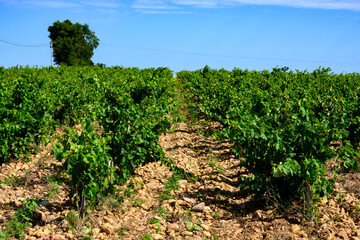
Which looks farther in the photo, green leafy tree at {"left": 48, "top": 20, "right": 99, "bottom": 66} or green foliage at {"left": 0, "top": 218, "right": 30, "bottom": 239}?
green leafy tree at {"left": 48, "top": 20, "right": 99, "bottom": 66}

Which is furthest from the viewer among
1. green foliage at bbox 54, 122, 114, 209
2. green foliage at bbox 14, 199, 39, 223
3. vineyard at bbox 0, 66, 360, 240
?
green foliage at bbox 14, 199, 39, 223

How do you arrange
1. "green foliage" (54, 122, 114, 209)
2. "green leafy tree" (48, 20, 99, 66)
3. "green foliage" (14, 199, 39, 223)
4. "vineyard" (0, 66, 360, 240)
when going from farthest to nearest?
"green leafy tree" (48, 20, 99, 66), "green foliage" (14, 199, 39, 223), "vineyard" (0, 66, 360, 240), "green foliage" (54, 122, 114, 209)

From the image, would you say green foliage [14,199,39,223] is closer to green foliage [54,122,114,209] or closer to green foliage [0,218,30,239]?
green foliage [0,218,30,239]

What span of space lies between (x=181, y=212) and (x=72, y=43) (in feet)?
186

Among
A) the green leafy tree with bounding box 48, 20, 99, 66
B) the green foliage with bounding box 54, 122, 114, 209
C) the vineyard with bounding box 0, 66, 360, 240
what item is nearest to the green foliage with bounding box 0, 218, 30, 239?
the vineyard with bounding box 0, 66, 360, 240

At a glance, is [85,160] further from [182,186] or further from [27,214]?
[182,186]

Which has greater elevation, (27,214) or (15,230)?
(27,214)

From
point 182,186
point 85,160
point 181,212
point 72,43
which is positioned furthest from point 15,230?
point 72,43

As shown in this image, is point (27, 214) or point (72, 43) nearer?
point (27, 214)

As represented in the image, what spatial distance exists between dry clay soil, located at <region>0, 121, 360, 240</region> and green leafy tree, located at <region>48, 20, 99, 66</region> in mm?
52027

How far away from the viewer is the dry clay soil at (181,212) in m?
4.56

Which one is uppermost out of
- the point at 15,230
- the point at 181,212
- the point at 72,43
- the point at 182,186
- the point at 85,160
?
the point at 72,43

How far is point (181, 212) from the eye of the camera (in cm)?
525

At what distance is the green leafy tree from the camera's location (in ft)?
186
